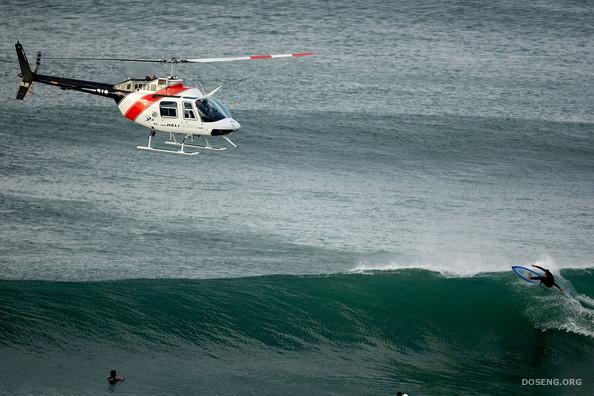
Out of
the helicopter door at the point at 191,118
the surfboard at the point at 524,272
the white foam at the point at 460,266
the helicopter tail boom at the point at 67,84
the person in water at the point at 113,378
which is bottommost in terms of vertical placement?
the person in water at the point at 113,378

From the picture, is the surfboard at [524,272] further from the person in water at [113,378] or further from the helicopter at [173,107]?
the person in water at [113,378]

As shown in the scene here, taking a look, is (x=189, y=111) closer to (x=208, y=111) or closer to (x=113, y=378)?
(x=208, y=111)

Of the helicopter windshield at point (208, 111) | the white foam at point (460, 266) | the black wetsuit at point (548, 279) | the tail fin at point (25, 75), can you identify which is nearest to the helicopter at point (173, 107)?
the helicopter windshield at point (208, 111)

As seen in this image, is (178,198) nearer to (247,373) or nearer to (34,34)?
(247,373)

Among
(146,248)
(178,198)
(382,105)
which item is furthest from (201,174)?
(382,105)

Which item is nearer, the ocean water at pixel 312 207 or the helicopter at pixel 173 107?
the ocean water at pixel 312 207

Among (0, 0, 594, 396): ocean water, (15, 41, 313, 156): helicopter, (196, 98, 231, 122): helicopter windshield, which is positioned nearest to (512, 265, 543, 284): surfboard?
(0, 0, 594, 396): ocean water

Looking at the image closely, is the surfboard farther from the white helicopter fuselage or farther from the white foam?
the white helicopter fuselage
